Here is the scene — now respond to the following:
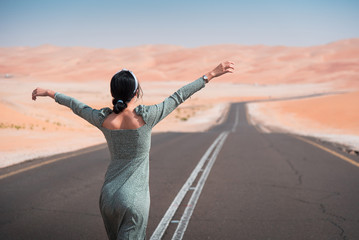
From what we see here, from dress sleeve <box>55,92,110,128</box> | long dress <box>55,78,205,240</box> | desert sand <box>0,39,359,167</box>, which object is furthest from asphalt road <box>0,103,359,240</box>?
desert sand <box>0,39,359,167</box>

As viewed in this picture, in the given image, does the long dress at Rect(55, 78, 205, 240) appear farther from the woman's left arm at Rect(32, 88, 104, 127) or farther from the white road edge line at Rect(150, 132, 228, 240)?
the white road edge line at Rect(150, 132, 228, 240)

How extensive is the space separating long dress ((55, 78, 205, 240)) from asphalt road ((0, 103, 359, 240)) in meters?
2.31

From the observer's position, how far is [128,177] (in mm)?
2744

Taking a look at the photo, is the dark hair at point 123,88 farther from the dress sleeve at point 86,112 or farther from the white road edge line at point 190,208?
the white road edge line at point 190,208

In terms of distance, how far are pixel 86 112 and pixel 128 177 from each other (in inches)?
22.6

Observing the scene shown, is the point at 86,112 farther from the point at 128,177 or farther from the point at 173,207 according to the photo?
the point at 173,207

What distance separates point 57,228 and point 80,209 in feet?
3.21

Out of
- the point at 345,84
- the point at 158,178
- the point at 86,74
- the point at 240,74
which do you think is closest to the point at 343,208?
the point at 158,178

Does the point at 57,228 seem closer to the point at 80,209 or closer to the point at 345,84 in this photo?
the point at 80,209

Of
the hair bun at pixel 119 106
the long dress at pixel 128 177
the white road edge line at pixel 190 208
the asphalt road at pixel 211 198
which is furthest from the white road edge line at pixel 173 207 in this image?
the hair bun at pixel 119 106

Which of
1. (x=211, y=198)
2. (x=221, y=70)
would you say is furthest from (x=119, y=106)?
(x=211, y=198)

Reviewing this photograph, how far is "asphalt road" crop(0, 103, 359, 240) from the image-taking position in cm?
516

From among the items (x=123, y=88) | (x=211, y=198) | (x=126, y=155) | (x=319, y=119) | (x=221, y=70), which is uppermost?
(x=221, y=70)

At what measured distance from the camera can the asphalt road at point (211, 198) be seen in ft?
16.9
